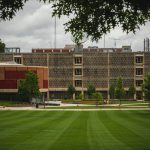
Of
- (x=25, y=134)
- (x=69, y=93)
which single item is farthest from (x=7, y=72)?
(x=25, y=134)

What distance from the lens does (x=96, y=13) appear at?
1909cm

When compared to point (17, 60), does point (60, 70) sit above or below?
below

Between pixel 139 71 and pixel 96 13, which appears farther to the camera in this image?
pixel 139 71

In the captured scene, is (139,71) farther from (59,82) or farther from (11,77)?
(11,77)

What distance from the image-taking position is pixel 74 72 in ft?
408

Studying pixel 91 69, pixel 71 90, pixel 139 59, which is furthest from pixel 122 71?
pixel 71 90

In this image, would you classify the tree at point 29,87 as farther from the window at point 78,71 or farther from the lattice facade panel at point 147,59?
the lattice facade panel at point 147,59

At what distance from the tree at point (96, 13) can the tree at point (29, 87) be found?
72226 millimetres

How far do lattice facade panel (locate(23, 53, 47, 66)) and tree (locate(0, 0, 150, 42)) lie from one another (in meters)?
104

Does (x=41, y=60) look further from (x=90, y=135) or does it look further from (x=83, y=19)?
(x=83, y=19)

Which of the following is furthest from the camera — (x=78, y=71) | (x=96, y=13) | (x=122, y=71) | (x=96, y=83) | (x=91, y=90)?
(x=78, y=71)

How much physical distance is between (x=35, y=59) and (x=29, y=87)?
33.4 meters

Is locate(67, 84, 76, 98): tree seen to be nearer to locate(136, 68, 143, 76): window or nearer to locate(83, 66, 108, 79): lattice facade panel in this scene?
locate(83, 66, 108, 79): lattice facade panel

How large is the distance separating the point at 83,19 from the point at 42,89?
88217mm
